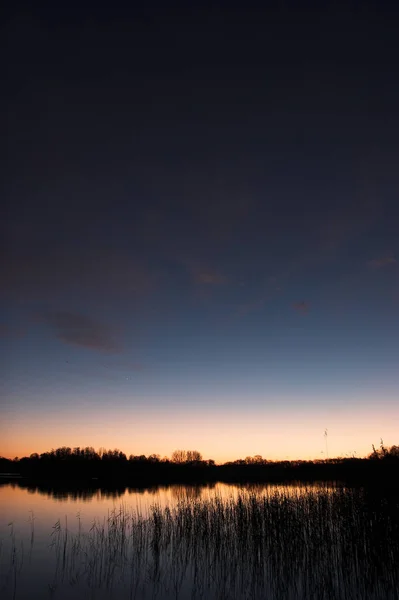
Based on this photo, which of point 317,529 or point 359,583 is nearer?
point 359,583

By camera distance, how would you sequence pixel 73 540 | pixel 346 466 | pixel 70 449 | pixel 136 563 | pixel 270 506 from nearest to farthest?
pixel 136 563 → pixel 270 506 → pixel 73 540 → pixel 346 466 → pixel 70 449

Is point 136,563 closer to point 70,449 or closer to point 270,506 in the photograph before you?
point 270,506

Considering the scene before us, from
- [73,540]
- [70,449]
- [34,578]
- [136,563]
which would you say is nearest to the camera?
[34,578]

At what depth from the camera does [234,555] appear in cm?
1215

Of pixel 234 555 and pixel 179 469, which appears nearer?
pixel 234 555

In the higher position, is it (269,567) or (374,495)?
(374,495)

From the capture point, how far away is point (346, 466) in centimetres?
1680

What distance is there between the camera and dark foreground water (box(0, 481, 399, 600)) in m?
9.46

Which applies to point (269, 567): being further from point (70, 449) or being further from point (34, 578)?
point (70, 449)

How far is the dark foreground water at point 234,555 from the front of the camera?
9.46m

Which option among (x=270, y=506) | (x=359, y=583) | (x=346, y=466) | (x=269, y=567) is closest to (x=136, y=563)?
(x=269, y=567)

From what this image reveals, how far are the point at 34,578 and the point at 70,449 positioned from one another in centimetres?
16064

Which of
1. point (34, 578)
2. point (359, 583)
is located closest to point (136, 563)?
point (34, 578)

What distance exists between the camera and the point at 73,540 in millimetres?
15242
